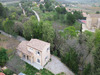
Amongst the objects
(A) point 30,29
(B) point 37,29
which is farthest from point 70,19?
(A) point 30,29

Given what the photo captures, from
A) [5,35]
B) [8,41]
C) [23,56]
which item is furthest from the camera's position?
[5,35]

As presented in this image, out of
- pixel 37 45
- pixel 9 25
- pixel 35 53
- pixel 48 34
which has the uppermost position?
pixel 9 25

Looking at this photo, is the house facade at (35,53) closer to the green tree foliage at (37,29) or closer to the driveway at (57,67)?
the driveway at (57,67)

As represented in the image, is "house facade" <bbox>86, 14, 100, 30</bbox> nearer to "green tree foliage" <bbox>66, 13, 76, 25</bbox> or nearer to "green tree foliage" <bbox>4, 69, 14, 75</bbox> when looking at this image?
"green tree foliage" <bbox>66, 13, 76, 25</bbox>

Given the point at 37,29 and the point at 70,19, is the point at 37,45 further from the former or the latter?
the point at 70,19

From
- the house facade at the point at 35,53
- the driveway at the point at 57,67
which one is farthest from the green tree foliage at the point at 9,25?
the driveway at the point at 57,67

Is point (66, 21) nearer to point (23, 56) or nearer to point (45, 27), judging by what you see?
point (45, 27)

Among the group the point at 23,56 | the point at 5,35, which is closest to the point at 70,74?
the point at 23,56
